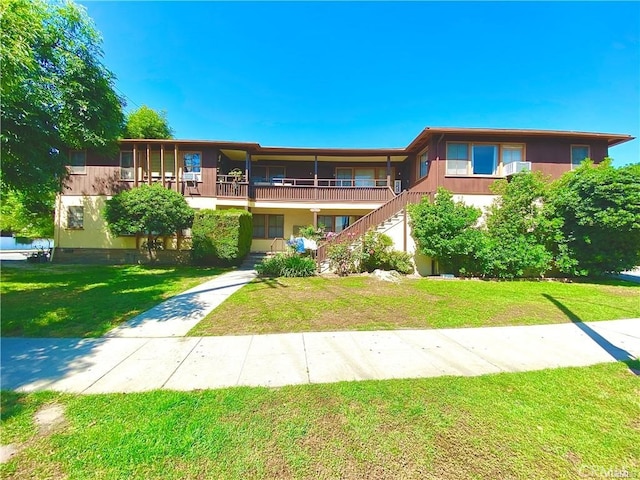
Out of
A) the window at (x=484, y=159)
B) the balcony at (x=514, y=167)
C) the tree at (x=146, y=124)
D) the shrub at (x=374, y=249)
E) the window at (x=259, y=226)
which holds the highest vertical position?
the tree at (x=146, y=124)

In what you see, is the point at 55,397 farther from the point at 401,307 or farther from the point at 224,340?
the point at 401,307

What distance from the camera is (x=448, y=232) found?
10.2 meters

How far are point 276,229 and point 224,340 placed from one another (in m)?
13.5

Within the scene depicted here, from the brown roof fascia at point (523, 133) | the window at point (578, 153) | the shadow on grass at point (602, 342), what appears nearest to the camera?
the shadow on grass at point (602, 342)

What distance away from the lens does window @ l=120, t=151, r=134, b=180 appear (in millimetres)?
14789

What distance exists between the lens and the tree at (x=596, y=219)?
350 inches

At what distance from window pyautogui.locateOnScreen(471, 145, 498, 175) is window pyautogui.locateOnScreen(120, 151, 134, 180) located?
1802 cm

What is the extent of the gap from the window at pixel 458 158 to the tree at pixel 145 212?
13093mm

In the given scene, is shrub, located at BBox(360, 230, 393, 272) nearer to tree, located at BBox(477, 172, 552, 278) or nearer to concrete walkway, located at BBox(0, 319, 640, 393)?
tree, located at BBox(477, 172, 552, 278)

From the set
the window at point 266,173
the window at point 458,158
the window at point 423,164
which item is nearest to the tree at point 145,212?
the window at point 266,173

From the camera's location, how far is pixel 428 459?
202 centimetres

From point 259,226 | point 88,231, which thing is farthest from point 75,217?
point 259,226

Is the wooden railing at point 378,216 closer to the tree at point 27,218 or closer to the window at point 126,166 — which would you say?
the window at point 126,166

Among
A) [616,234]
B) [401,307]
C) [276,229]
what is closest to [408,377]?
[401,307]
